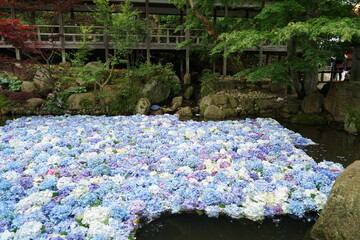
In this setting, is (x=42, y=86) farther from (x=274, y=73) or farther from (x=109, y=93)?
(x=274, y=73)

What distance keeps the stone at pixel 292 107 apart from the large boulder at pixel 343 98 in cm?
120

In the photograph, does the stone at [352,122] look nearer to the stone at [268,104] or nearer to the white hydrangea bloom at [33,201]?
the stone at [268,104]

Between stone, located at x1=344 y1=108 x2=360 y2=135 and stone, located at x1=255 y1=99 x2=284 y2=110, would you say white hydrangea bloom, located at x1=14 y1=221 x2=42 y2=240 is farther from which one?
stone, located at x1=255 y1=99 x2=284 y2=110

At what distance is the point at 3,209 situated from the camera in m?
3.55

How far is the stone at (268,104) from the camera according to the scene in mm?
10758

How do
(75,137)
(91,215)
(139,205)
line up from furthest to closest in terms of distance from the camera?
(75,137) < (139,205) < (91,215)

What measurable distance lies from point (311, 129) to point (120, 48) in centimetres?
726

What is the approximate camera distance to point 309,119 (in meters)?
9.50

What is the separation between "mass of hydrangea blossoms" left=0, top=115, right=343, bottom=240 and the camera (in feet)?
11.6

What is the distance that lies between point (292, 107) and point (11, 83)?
1113cm

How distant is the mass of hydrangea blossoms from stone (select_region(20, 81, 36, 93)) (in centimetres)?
477

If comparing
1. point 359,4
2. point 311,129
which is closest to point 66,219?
point 311,129

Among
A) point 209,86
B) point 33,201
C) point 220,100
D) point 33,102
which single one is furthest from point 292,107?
point 33,102

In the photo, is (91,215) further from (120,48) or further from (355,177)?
(120,48)
